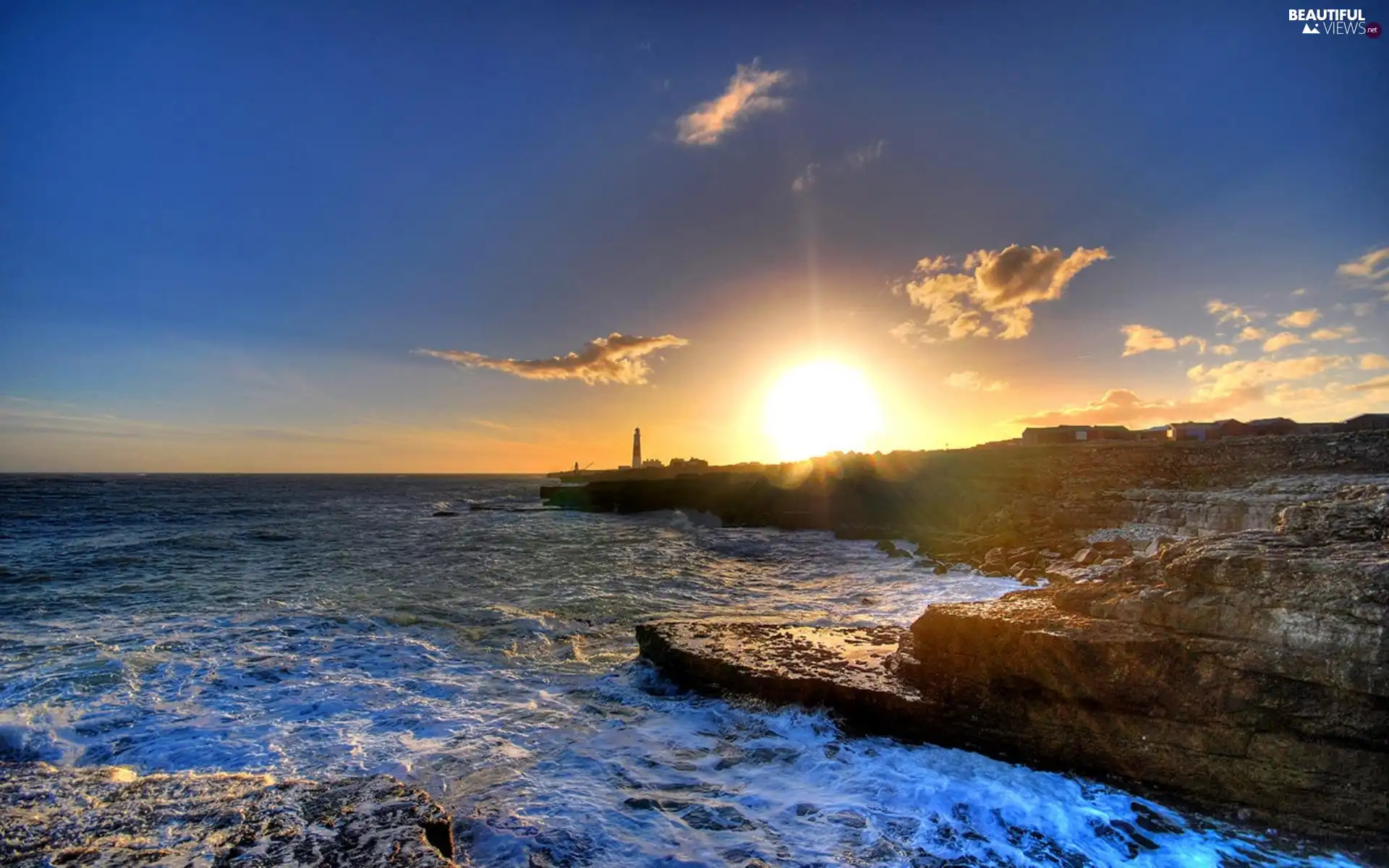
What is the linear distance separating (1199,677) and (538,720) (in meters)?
6.89

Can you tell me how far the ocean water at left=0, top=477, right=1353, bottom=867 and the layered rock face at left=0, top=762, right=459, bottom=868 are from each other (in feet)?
2.56

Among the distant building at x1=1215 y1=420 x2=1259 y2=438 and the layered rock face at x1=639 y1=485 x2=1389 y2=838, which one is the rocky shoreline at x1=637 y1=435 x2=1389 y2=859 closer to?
the layered rock face at x1=639 y1=485 x2=1389 y2=838

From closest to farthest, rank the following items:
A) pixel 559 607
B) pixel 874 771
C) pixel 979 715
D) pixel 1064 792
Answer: pixel 1064 792 → pixel 874 771 → pixel 979 715 → pixel 559 607

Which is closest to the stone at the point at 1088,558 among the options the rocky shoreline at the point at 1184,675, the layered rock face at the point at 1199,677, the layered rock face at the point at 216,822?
the rocky shoreline at the point at 1184,675

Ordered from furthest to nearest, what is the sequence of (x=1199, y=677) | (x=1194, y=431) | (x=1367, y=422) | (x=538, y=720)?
(x=1194, y=431), (x=1367, y=422), (x=538, y=720), (x=1199, y=677)

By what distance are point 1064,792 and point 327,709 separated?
8428 mm

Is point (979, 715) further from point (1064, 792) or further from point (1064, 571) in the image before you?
point (1064, 571)

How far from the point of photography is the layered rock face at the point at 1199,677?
4594 millimetres

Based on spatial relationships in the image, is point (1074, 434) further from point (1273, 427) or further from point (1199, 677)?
point (1199, 677)

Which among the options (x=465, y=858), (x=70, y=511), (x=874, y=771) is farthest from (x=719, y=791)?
(x=70, y=511)

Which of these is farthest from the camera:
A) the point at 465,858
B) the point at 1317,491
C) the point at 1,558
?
the point at 1,558

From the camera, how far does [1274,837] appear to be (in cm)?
458

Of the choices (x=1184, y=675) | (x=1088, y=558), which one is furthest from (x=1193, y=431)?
(x=1184, y=675)

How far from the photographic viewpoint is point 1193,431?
46.1 metres
